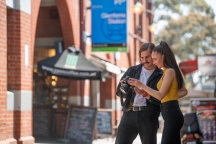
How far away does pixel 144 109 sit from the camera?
803 centimetres

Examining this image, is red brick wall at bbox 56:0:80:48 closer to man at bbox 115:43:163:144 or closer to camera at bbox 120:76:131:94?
man at bbox 115:43:163:144

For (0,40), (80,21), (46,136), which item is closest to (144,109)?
(0,40)

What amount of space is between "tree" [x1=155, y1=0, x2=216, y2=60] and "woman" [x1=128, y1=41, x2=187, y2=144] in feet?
186

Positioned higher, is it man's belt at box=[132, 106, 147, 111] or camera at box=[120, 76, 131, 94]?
camera at box=[120, 76, 131, 94]

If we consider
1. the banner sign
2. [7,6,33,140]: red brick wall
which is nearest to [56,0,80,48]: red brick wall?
the banner sign

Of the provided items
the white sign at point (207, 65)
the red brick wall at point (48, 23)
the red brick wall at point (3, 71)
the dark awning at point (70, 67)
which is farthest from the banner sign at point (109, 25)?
the white sign at point (207, 65)

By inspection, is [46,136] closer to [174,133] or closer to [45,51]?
[45,51]

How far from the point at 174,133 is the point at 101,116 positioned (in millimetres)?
13191

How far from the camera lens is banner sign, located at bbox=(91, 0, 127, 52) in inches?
768

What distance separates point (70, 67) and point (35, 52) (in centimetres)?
429

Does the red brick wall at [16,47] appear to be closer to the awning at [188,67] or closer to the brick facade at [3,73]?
the brick facade at [3,73]

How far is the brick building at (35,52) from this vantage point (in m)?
13.2

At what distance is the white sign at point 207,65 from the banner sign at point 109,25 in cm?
1156

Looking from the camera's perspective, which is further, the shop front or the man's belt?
the shop front
